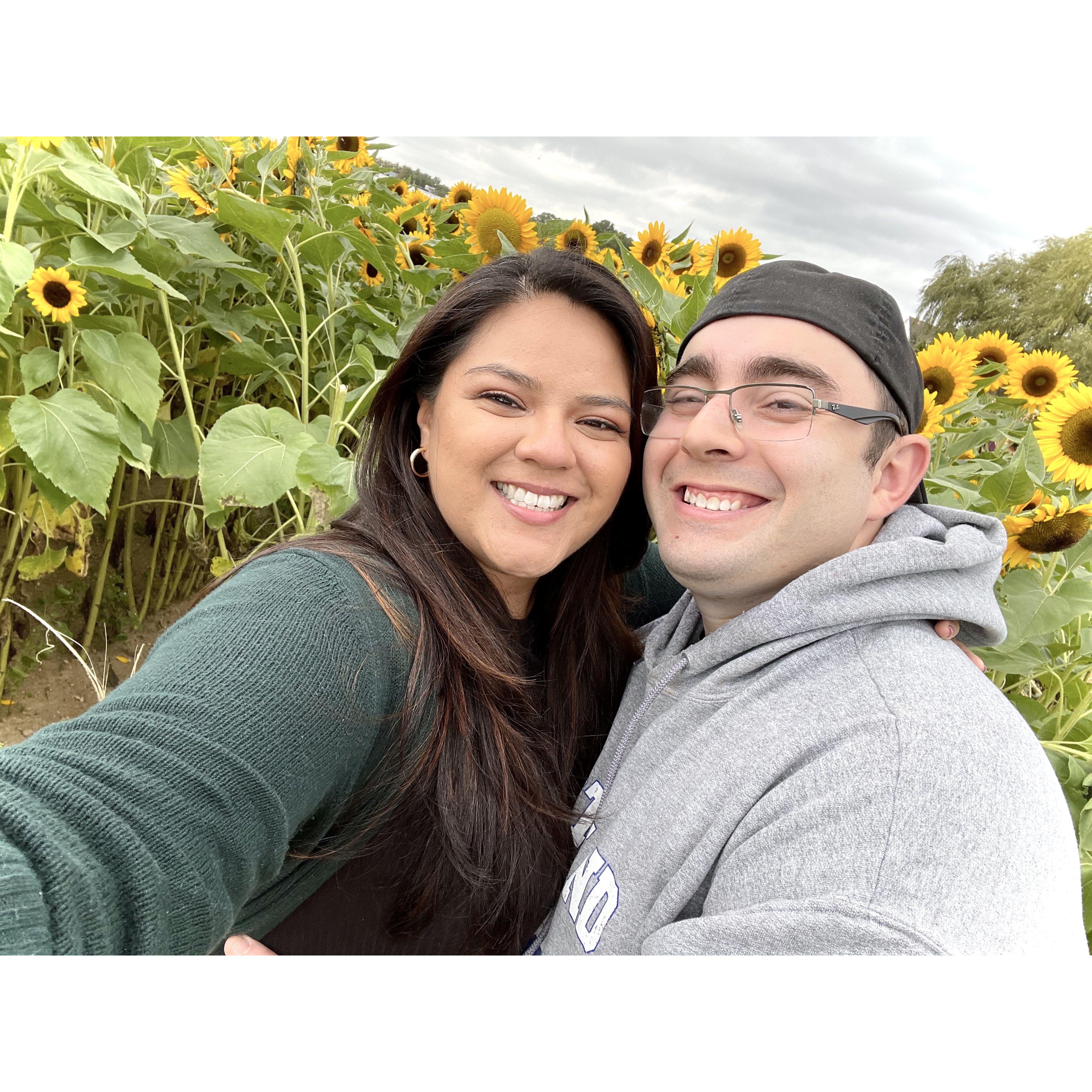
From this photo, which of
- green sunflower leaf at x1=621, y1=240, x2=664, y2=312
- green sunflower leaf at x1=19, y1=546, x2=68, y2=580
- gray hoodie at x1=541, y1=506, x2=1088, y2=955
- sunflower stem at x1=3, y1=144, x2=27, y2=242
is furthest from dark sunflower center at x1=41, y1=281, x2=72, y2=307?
gray hoodie at x1=541, y1=506, x2=1088, y2=955

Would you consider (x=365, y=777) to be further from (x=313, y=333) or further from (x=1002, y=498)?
(x=313, y=333)

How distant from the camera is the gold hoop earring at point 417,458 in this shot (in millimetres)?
1281

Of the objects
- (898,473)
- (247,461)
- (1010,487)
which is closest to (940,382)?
(1010,487)

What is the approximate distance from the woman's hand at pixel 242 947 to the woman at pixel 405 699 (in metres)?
0.02

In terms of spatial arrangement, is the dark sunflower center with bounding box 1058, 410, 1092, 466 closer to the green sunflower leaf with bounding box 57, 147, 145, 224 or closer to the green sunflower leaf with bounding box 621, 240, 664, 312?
the green sunflower leaf with bounding box 621, 240, 664, 312

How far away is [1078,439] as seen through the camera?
1.31 metres

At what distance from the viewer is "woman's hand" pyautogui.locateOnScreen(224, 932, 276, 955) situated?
0.96m

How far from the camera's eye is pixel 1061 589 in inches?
44.9

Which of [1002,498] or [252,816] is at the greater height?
[1002,498]

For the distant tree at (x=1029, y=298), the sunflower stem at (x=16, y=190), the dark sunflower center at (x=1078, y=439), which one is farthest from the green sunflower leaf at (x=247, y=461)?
the dark sunflower center at (x=1078, y=439)

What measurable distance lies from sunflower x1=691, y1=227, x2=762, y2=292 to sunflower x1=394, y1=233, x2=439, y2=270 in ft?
2.49
